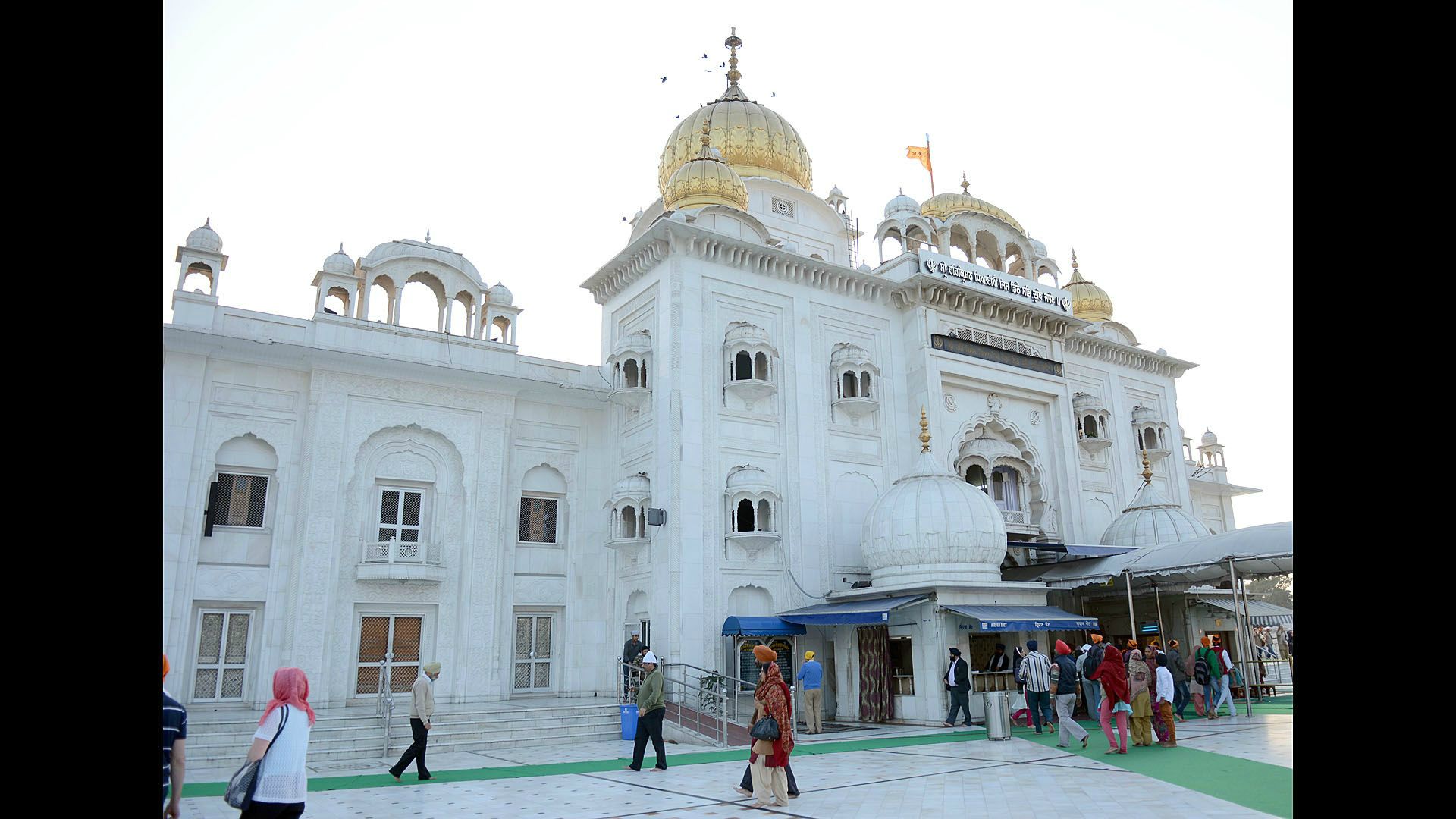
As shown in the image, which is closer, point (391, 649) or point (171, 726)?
point (171, 726)

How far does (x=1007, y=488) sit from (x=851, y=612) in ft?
28.8

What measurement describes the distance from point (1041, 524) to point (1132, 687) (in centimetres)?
1187

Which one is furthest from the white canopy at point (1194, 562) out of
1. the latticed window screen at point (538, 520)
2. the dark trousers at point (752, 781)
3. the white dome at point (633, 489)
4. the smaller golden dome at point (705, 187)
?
the smaller golden dome at point (705, 187)

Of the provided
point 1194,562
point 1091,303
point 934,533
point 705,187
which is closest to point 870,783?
point 934,533

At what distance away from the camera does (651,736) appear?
10.9 metres

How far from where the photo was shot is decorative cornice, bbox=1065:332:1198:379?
26891mm

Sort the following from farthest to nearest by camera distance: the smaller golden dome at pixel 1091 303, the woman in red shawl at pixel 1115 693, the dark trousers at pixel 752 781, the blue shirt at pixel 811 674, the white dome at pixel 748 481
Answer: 1. the smaller golden dome at pixel 1091 303
2. the white dome at pixel 748 481
3. the blue shirt at pixel 811 674
4. the woman in red shawl at pixel 1115 693
5. the dark trousers at pixel 752 781

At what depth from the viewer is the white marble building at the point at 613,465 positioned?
1703 cm

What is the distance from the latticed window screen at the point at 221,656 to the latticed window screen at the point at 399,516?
293 centimetres

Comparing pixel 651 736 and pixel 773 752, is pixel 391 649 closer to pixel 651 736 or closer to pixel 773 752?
pixel 651 736

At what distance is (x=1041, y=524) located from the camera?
23.5 meters

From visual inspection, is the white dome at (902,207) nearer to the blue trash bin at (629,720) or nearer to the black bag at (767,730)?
the blue trash bin at (629,720)
